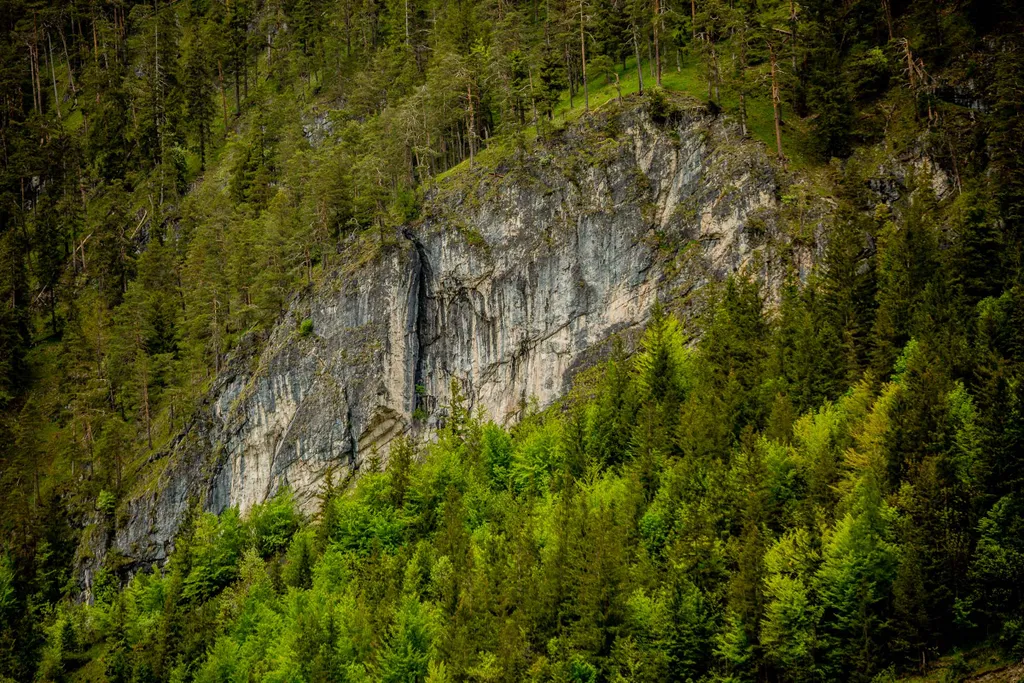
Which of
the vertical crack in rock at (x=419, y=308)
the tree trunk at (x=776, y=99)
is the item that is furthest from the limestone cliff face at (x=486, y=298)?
the tree trunk at (x=776, y=99)

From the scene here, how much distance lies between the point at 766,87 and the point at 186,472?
57.0 meters

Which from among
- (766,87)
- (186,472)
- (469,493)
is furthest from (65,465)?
(766,87)

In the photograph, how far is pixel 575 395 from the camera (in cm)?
6019

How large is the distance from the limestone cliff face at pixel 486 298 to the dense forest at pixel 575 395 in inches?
94.6

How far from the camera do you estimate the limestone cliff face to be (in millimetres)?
→ 60875

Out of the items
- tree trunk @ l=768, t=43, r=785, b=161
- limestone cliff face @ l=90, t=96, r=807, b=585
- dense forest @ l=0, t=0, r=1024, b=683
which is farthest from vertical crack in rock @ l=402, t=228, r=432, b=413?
tree trunk @ l=768, t=43, r=785, b=161

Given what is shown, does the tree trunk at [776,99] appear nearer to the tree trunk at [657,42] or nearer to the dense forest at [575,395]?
the dense forest at [575,395]

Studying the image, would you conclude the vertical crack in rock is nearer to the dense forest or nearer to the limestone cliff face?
the limestone cliff face

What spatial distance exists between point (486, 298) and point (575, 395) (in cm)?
1182

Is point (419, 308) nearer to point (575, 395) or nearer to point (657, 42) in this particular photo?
point (575, 395)

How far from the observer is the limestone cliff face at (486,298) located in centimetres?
6088

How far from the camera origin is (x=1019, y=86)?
51.4 metres

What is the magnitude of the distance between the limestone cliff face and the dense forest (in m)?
2.40

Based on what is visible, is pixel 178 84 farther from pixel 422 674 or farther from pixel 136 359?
pixel 422 674
